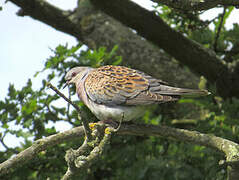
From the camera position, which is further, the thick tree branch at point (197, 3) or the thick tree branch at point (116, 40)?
the thick tree branch at point (116, 40)

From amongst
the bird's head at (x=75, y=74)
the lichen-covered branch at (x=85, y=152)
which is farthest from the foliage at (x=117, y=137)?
the lichen-covered branch at (x=85, y=152)

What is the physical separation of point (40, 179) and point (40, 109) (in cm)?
73

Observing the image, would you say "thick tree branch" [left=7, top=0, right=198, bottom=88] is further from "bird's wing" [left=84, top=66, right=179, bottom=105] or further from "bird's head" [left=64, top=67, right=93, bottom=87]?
"bird's wing" [left=84, top=66, right=179, bottom=105]

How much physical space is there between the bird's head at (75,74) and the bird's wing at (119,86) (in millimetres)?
135

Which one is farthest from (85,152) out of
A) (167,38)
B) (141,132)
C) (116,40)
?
(116,40)

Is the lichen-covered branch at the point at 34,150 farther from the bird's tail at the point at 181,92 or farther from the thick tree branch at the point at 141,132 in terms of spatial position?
the bird's tail at the point at 181,92

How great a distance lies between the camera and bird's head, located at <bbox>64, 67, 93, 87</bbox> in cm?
414

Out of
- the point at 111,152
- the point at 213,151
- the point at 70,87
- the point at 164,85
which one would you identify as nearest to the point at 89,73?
the point at 70,87

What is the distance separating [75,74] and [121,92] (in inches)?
25.0

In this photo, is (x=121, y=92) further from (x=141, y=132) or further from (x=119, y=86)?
(x=141, y=132)

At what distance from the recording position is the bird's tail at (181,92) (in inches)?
134

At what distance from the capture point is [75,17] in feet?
19.0

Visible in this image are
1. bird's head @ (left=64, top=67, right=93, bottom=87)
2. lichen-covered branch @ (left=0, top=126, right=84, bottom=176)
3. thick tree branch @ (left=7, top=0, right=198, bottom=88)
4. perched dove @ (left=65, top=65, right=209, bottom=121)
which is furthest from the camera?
thick tree branch @ (left=7, top=0, right=198, bottom=88)

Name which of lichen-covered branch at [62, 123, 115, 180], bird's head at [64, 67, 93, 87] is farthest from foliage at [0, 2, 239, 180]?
lichen-covered branch at [62, 123, 115, 180]
